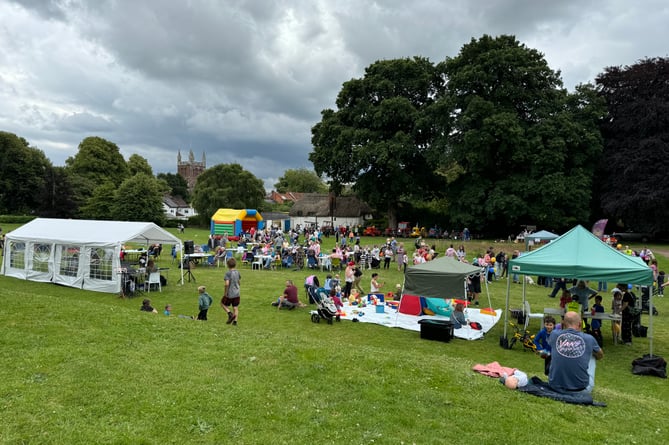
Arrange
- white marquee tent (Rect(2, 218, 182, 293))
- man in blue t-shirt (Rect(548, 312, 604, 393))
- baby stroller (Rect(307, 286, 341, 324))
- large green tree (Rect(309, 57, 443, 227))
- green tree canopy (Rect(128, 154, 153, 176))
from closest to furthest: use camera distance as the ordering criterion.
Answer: man in blue t-shirt (Rect(548, 312, 604, 393)) → baby stroller (Rect(307, 286, 341, 324)) → white marquee tent (Rect(2, 218, 182, 293)) → large green tree (Rect(309, 57, 443, 227)) → green tree canopy (Rect(128, 154, 153, 176))

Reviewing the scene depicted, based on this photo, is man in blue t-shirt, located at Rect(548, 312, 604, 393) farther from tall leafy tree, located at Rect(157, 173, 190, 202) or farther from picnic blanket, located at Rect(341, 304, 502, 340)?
tall leafy tree, located at Rect(157, 173, 190, 202)

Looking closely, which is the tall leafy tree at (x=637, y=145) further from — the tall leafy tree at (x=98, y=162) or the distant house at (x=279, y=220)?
the tall leafy tree at (x=98, y=162)

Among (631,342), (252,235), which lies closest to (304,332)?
(631,342)

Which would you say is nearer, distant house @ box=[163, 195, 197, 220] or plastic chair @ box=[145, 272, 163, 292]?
plastic chair @ box=[145, 272, 163, 292]

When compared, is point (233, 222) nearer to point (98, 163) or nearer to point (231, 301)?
point (231, 301)

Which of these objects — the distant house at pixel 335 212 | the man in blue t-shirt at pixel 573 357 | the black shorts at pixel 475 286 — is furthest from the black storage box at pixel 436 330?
the distant house at pixel 335 212

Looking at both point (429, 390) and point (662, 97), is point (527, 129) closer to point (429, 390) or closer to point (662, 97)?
point (662, 97)

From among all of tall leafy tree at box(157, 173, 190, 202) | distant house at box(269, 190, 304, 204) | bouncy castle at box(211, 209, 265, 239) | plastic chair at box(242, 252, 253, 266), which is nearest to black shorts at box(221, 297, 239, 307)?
plastic chair at box(242, 252, 253, 266)

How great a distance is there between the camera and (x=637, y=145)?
3575 centimetres

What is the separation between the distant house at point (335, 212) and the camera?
55.5m

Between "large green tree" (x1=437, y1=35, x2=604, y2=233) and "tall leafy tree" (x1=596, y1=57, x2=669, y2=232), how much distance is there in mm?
1949

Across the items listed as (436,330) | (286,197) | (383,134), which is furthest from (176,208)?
(436,330)

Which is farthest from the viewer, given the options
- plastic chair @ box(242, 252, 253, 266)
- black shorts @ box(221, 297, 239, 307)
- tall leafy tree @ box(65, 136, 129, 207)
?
tall leafy tree @ box(65, 136, 129, 207)

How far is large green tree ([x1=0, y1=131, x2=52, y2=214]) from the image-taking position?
5722 cm
